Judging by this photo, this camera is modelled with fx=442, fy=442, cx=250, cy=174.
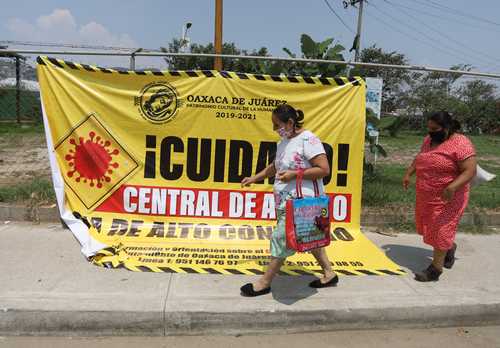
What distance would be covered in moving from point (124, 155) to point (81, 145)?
1.75 feet

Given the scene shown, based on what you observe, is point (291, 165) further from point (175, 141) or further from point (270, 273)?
point (175, 141)

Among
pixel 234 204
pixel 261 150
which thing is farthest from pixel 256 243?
pixel 261 150

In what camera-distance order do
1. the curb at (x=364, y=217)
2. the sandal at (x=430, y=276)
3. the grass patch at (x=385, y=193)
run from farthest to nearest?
the grass patch at (x=385, y=193) < the curb at (x=364, y=217) < the sandal at (x=430, y=276)

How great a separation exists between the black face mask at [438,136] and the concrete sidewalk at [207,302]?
1.34m

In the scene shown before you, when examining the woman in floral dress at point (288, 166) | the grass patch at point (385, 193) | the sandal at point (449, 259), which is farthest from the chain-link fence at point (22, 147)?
the sandal at point (449, 259)

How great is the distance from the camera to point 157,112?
5.44 meters

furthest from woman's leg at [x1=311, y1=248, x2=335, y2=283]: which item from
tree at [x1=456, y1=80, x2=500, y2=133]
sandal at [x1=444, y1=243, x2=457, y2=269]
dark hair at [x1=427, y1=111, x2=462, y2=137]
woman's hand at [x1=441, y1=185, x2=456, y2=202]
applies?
tree at [x1=456, y1=80, x2=500, y2=133]

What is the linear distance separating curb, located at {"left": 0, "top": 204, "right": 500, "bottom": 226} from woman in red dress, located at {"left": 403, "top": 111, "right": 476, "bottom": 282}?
1.64m

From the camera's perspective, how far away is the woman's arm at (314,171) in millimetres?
3533

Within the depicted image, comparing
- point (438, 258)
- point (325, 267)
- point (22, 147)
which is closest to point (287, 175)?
point (325, 267)

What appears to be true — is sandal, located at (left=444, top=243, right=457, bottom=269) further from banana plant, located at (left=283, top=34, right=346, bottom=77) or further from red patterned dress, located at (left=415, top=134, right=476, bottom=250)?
banana plant, located at (left=283, top=34, right=346, bottom=77)

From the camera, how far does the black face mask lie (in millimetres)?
4105

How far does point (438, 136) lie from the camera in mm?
4145

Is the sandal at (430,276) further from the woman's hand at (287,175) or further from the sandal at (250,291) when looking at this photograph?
the woman's hand at (287,175)
